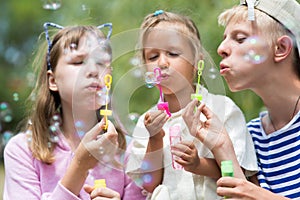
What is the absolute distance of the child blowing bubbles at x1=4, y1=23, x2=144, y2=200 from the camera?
1899 millimetres

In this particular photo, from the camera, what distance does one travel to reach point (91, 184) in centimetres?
204

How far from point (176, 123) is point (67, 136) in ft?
1.45

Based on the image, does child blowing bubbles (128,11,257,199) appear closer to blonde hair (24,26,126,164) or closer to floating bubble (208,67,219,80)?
floating bubble (208,67,219,80)

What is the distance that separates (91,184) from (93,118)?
0.77ft

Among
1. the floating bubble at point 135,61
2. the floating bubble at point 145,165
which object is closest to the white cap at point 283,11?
the floating bubble at point 135,61

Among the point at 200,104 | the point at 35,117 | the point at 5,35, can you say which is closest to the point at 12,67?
the point at 5,35

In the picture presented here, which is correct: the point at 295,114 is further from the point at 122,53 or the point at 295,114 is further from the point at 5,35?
→ the point at 5,35

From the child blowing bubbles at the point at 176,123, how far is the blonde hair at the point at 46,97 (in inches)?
11.4

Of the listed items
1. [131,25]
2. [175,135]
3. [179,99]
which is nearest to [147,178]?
[175,135]

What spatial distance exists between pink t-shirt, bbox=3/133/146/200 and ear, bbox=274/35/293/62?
2.20 feet

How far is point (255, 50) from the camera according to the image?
1.85 m

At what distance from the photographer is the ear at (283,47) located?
189 cm

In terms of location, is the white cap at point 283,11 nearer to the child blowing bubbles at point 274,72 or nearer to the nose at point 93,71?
the child blowing bubbles at point 274,72

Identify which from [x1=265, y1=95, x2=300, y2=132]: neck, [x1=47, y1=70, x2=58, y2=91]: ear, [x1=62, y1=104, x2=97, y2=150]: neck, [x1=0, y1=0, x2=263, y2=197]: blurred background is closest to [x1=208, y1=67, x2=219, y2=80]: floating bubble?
[x1=0, y1=0, x2=263, y2=197]: blurred background
